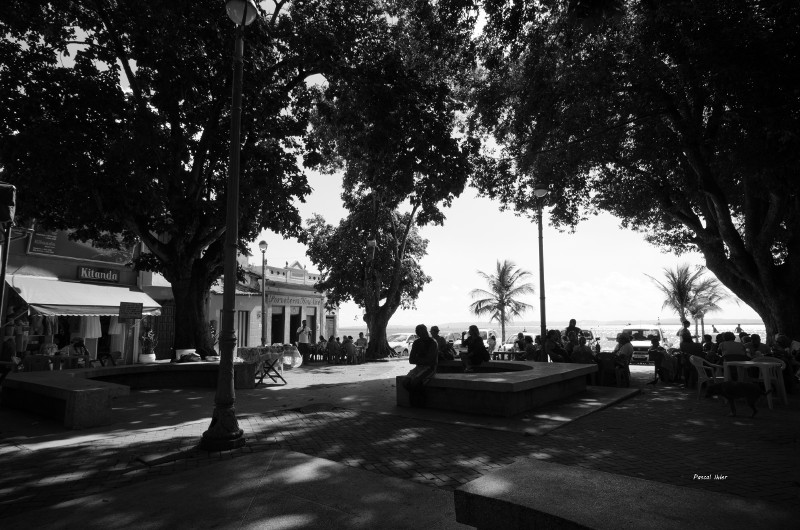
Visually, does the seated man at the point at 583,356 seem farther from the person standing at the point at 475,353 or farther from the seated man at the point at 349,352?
the seated man at the point at 349,352

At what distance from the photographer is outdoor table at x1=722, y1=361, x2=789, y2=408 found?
9289mm

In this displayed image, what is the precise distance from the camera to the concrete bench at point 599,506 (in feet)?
7.74

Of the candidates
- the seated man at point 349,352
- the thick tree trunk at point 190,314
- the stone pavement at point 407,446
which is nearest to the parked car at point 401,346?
the seated man at point 349,352

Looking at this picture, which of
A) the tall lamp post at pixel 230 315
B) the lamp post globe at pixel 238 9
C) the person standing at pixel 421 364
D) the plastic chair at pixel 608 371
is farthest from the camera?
the plastic chair at pixel 608 371

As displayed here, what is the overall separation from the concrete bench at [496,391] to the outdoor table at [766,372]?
10.0 ft

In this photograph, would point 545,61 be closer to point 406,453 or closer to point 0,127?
point 406,453

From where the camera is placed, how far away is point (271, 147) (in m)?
14.6

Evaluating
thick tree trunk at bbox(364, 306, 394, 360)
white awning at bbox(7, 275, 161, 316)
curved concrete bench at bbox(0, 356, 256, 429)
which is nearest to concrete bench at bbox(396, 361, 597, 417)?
curved concrete bench at bbox(0, 356, 256, 429)

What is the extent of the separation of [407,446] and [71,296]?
1615 cm

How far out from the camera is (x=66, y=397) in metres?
7.80

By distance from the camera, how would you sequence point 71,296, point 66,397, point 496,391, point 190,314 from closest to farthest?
1. point 66,397
2. point 496,391
3. point 190,314
4. point 71,296

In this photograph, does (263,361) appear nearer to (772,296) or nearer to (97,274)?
(97,274)

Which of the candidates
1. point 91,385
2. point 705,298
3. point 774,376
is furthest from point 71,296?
point 705,298

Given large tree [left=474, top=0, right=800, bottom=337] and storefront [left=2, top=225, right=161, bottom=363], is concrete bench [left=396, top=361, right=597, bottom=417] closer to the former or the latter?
large tree [left=474, top=0, right=800, bottom=337]
